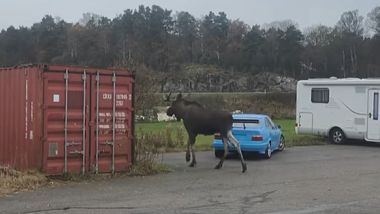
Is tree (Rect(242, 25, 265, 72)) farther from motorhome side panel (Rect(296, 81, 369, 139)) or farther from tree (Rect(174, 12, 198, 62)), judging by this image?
motorhome side panel (Rect(296, 81, 369, 139))

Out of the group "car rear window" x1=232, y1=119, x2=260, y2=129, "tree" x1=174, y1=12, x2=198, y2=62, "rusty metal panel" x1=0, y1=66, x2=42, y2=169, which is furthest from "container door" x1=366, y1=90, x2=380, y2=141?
"tree" x1=174, y1=12, x2=198, y2=62

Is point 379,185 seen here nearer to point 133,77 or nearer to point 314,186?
point 314,186

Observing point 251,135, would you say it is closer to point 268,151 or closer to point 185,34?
point 268,151

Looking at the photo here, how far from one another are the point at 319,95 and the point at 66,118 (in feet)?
54.4

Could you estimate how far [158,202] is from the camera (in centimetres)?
1151

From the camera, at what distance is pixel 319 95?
2864 centimetres

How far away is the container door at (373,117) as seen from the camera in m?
26.4

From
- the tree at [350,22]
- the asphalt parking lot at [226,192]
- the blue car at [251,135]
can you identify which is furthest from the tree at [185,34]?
the asphalt parking lot at [226,192]

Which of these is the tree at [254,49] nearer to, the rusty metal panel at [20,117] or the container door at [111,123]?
the container door at [111,123]

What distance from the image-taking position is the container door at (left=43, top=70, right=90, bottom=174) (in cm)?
1424

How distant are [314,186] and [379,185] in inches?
60.6

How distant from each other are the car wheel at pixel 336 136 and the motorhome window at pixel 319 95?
1389 millimetres

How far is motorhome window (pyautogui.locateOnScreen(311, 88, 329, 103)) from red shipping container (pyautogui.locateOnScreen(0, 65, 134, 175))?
47.4 ft

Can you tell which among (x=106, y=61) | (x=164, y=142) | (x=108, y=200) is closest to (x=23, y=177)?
(x=108, y=200)
